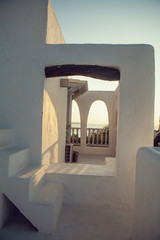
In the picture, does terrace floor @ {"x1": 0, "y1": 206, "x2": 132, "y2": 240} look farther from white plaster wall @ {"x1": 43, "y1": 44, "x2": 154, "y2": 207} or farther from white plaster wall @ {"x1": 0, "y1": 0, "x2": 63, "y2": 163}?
white plaster wall @ {"x1": 0, "y1": 0, "x2": 63, "y2": 163}

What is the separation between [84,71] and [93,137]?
5312mm

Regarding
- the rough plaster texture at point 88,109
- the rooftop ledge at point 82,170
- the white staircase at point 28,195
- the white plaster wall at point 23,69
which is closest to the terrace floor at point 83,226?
the white staircase at point 28,195

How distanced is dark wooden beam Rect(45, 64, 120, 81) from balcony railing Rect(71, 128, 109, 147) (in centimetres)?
502

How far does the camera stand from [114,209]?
9.61 ft

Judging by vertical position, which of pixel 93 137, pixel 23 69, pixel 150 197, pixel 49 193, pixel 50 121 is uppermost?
pixel 23 69

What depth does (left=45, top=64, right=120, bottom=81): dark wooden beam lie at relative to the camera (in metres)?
3.18

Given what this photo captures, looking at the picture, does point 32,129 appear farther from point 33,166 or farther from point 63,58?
point 63,58

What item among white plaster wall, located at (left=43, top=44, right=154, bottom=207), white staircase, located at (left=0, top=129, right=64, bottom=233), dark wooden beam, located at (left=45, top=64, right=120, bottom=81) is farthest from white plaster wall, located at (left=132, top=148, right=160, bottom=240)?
dark wooden beam, located at (left=45, top=64, right=120, bottom=81)

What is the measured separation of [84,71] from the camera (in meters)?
3.40

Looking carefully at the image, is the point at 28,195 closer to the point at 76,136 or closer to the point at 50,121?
the point at 50,121

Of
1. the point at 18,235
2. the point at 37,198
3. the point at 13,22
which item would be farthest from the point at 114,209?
the point at 13,22

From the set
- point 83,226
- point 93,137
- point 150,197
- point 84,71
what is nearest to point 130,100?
point 84,71

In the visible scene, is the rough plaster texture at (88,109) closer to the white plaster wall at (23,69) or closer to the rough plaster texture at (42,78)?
the rough plaster texture at (42,78)

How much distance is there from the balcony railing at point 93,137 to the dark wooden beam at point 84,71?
502 centimetres
